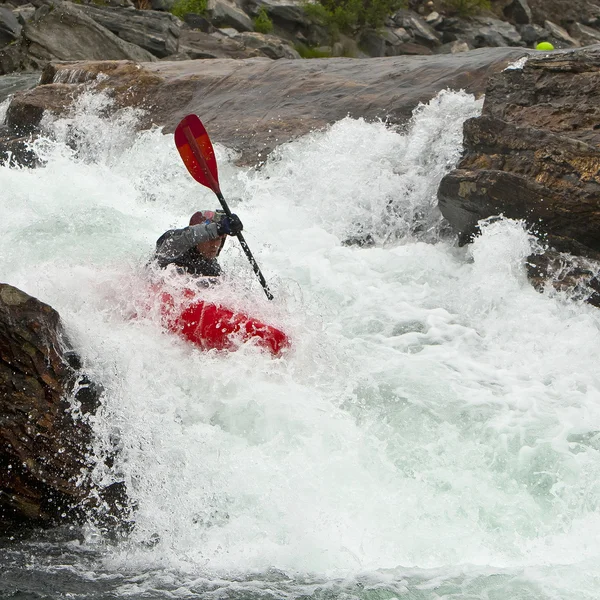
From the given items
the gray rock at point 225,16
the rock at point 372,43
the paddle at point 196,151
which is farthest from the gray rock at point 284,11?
the paddle at point 196,151

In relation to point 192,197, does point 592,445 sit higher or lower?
lower

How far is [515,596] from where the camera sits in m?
3.07

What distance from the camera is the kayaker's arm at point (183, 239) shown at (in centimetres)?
457

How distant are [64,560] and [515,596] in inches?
65.2

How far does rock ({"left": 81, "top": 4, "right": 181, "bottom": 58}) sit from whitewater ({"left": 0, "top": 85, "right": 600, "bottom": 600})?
9.50 metres

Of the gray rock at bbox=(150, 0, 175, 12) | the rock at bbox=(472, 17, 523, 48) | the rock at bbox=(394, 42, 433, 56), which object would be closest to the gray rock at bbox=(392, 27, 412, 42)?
the rock at bbox=(394, 42, 433, 56)

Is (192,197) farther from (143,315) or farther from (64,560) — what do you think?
(64,560)

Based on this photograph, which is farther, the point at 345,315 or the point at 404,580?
the point at 345,315

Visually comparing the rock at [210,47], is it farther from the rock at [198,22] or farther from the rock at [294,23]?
the rock at [294,23]

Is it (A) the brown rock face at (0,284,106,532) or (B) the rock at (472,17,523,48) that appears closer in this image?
(A) the brown rock face at (0,284,106,532)

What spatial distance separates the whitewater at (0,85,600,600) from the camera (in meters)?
3.19

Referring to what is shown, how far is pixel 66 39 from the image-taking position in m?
13.4

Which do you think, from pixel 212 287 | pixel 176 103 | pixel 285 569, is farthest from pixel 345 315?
pixel 176 103

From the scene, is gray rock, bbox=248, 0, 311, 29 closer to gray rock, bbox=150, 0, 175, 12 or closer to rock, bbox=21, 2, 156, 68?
gray rock, bbox=150, 0, 175, 12
